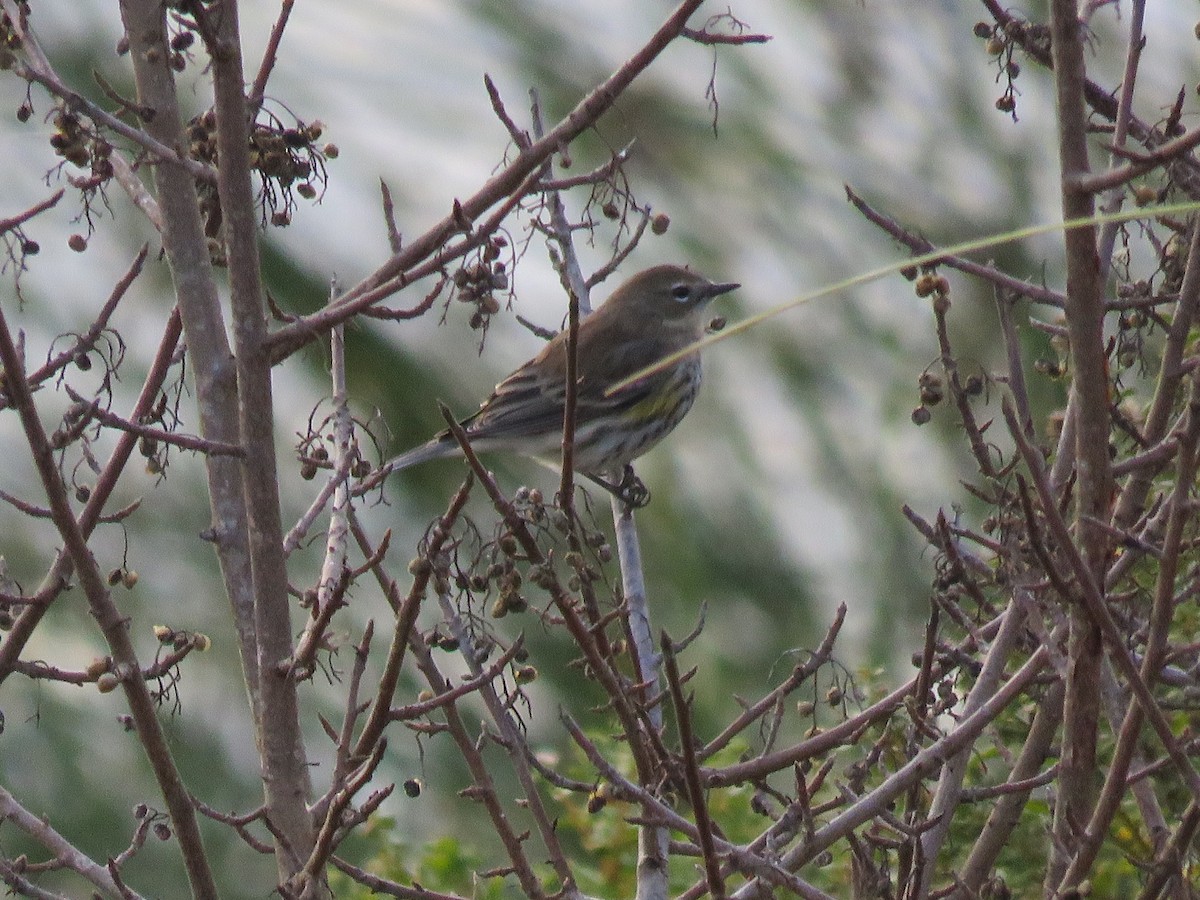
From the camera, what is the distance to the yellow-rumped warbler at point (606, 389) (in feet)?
15.5

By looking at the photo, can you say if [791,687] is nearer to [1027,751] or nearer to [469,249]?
[1027,751]

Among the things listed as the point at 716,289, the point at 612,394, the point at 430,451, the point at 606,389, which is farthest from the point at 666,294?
the point at 430,451

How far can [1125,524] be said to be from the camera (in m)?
2.09

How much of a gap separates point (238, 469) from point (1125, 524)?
115 cm

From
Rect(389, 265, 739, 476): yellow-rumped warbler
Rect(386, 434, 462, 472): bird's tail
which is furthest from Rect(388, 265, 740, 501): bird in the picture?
Rect(386, 434, 462, 472): bird's tail

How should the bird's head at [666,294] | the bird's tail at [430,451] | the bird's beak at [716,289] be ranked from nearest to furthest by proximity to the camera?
the bird's tail at [430,451]
the bird's beak at [716,289]
the bird's head at [666,294]

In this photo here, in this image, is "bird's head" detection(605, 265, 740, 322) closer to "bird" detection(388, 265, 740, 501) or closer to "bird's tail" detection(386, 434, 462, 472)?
"bird" detection(388, 265, 740, 501)

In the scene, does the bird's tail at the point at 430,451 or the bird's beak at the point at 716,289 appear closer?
the bird's tail at the point at 430,451

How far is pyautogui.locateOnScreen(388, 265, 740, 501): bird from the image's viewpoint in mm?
4734

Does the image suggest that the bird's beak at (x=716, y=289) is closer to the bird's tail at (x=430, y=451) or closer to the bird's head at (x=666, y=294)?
the bird's head at (x=666, y=294)

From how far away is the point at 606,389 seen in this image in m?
4.93

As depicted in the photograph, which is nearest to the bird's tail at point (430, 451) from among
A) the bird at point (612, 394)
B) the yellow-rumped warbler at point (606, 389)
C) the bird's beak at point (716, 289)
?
the yellow-rumped warbler at point (606, 389)

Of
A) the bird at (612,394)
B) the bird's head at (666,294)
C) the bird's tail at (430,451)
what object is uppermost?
the bird's head at (666,294)

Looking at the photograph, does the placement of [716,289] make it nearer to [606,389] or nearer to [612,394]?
[606,389]
